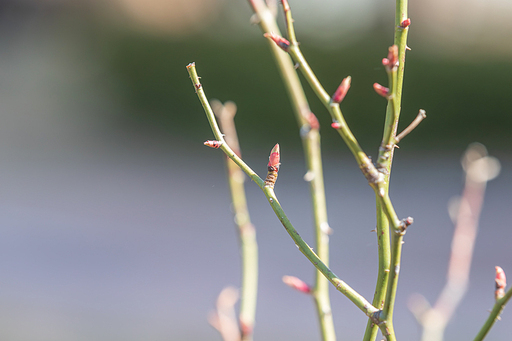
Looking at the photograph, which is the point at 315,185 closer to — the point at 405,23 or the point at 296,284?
the point at 296,284

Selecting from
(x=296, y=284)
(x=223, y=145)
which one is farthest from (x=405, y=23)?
(x=296, y=284)

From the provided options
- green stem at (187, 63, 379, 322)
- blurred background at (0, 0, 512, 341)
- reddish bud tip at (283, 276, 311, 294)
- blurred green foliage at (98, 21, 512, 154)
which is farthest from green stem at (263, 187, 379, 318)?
blurred green foliage at (98, 21, 512, 154)

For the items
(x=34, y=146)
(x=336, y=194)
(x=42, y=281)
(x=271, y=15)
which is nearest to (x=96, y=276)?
(x=42, y=281)

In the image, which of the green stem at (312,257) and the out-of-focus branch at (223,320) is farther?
the out-of-focus branch at (223,320)

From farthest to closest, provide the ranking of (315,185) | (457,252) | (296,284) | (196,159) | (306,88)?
(196,159) → (306,88) → (457,252) → (315,185) → (296,284)

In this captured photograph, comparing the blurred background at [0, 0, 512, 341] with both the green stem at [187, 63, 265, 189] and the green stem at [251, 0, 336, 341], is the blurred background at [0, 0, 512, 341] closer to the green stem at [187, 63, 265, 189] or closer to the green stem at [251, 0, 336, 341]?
the green stem at [251, 0, 336, 341]

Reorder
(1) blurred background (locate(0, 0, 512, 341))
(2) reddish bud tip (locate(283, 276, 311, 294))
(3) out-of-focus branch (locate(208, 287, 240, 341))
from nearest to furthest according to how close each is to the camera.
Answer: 1. (2) reddish bud tip (locate(283, 276, 311, 294))
2. (3) out-of-focus branch (locate(208, 287, 240, 341))
3. (1) blurred background (locate(0, 0, 512, 341))

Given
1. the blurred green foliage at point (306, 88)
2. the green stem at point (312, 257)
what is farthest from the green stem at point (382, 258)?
the blurred green foliage at point (306, 88)

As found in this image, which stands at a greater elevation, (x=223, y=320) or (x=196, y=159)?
(x=196, y=159)

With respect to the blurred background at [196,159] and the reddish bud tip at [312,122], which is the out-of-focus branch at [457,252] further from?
the blurred background at [196,159]
